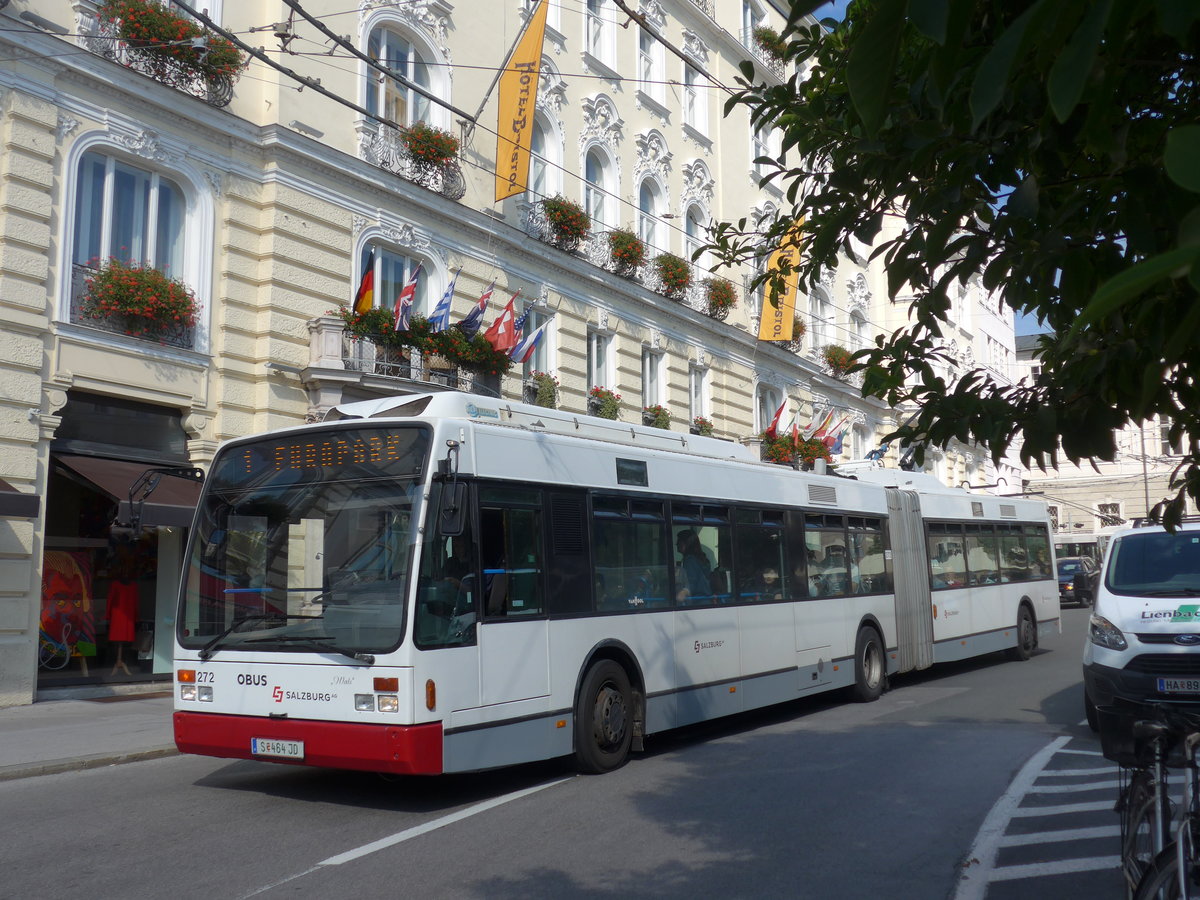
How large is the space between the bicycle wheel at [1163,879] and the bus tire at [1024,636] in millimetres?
16368

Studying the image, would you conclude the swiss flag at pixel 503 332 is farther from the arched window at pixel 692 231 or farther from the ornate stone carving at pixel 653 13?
the ornate stone carving at pixel 653 13

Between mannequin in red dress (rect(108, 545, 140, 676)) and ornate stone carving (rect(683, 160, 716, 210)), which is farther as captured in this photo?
ornate stone carving (rect(683, 160, 716, 210))

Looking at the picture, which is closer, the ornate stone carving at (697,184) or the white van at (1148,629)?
the white van at (1148,629)

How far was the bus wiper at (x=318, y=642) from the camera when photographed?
7781 mm

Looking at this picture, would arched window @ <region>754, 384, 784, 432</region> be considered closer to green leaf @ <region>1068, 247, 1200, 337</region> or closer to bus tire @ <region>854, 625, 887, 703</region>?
bus tire @ <region>854, 625, 887, 703</region>

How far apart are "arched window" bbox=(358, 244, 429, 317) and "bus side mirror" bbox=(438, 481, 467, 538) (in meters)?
11.6

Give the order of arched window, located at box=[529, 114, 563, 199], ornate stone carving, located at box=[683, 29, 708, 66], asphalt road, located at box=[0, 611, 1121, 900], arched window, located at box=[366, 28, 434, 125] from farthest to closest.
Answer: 1. ornate stone carving, located at box=[683, 29, 708, 66]
2. arched window, located at box=[529, 114, 563, 199]
3. arched window, located at box=[366, 28, 434, 125]
4. asphalt road, located at box=[0, 611, 1121, 900]

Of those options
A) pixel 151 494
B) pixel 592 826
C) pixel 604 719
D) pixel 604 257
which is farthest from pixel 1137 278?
pixel 604 257

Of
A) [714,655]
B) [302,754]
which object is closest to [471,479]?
[302,754]

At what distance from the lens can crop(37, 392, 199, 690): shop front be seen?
1482cm

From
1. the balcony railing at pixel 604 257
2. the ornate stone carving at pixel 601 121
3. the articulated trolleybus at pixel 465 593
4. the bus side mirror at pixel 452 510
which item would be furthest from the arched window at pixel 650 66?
the bus side mirror at pixel 452 510

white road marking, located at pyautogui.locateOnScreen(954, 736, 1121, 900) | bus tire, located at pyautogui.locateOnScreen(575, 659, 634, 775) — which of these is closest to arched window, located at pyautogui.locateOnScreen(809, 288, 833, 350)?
bus tire, located at pyautogui.locateOnScreen(575, 659, 634, 775)

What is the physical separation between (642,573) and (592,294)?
15.2m

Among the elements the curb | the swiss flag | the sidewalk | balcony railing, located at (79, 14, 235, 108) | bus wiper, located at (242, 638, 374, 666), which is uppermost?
balcony railing, located at (79, 14, 235, 108)
